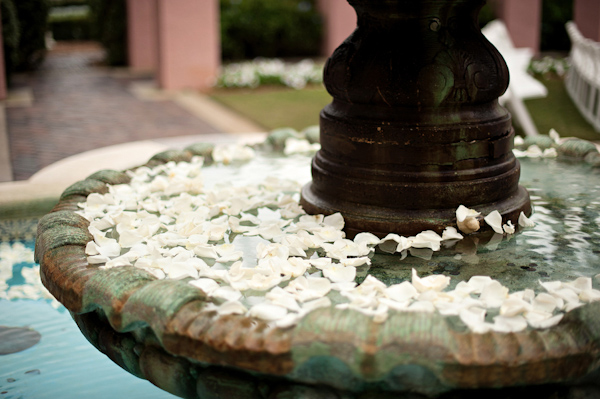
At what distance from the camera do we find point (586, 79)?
8852 millimetres

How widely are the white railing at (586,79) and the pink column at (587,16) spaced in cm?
446

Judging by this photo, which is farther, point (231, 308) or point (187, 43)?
point (187, 43)

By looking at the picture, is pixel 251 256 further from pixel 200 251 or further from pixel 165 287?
pixel 165 287

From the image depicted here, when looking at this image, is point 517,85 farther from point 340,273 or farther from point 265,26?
point 265,26

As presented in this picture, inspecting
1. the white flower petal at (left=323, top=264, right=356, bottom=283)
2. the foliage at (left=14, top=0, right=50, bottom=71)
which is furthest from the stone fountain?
the foliage at (left=14, top=0, right=50, bottom=71)

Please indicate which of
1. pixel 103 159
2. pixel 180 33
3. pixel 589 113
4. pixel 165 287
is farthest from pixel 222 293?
pixel 180 33

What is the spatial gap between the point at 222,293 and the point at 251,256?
0.42m

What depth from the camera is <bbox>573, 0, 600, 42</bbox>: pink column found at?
577 inches

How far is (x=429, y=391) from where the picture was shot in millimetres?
1713

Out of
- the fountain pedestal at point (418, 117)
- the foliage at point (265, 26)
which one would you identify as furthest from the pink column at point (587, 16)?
Answer: the fountain pedestal at point (418, 117)

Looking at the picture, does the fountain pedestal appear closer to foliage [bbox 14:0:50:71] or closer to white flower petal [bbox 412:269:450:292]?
white flower petal [bbox 412:269:450:292]

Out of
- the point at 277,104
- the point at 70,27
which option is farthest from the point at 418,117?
the point at 70,27

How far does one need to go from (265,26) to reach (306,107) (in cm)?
702

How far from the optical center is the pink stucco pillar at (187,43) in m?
11.8
